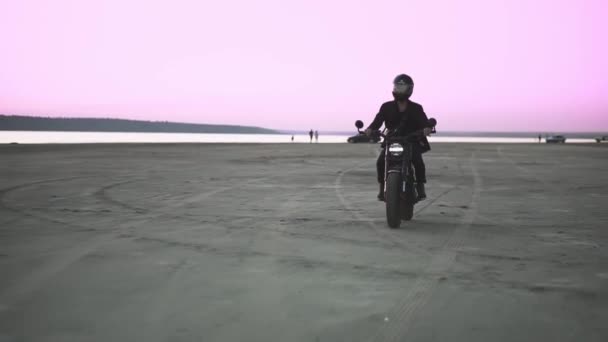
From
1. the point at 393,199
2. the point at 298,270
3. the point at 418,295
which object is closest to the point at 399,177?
the point at 393,199

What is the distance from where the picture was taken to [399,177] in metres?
7.12

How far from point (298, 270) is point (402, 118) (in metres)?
3.60

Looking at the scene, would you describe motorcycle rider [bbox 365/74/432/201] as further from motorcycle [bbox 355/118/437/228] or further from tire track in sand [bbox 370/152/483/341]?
tire track in sand [bbox 370/152/483/341]

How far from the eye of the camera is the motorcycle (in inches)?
273

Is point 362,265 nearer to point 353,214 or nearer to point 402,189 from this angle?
point 402,189

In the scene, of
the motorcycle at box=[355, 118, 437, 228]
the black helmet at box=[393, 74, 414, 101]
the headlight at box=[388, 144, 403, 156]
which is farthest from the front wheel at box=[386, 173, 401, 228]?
the black helmet at box=[393, 74, 414, 101]

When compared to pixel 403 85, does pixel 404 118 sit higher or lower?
lower

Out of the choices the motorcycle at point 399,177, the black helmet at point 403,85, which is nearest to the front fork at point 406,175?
the motorcycle at point 399,177

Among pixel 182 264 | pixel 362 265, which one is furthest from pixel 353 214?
pixel 182 264

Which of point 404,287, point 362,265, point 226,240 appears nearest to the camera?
point 404,287

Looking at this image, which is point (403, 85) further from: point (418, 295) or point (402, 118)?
point (418, 295)

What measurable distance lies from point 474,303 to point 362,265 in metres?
1.33

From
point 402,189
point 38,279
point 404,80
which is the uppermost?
point 404,80

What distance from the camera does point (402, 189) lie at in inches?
282
